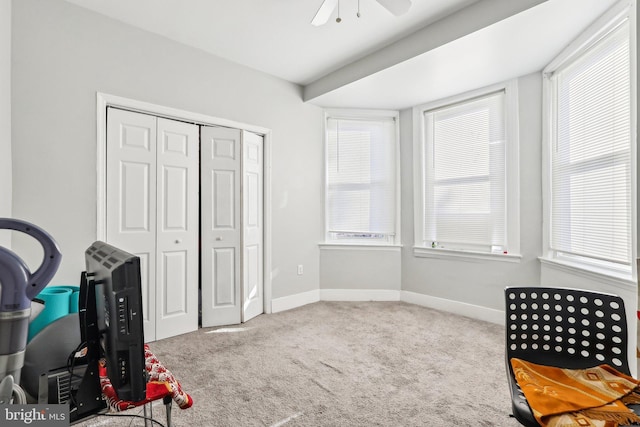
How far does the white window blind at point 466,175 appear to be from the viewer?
12.1 ft

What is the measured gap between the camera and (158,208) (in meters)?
3.11

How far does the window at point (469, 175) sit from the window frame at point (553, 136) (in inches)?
11.4

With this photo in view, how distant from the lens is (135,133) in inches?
117

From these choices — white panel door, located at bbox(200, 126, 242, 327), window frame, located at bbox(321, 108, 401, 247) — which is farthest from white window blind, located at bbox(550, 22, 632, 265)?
white panel door, located at bbox(200, 126, 242, 327)

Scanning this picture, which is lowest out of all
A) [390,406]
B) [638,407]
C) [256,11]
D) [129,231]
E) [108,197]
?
[390,406]

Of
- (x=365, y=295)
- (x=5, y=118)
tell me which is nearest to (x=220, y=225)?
(x=5, y=118)

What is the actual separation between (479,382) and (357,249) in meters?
2.36

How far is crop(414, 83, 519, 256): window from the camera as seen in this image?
3.59 m

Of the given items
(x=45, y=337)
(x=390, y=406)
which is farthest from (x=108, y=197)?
(x=390, y=406)

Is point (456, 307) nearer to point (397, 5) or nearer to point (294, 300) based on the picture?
point (294, 300)

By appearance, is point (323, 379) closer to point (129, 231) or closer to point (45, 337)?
point (45, 337)

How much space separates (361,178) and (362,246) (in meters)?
0.89

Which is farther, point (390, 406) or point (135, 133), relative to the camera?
point (135, 133)

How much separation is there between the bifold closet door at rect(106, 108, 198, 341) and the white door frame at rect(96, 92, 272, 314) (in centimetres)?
5
